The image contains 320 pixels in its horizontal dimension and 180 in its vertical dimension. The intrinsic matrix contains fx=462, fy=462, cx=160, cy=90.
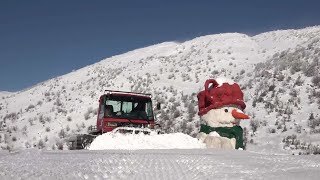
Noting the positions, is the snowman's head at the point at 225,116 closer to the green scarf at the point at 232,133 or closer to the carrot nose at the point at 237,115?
the carrot nose at the point at 237,115

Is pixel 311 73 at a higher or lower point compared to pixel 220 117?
higher

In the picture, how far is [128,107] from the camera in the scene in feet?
44.1

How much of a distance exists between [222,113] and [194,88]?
1849 centimetres

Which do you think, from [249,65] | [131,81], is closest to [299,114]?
[249,65]

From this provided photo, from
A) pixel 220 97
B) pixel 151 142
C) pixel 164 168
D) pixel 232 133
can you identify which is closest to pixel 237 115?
pixel 232 133

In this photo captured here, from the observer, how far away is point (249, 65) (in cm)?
3241

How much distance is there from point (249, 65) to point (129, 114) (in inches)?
813

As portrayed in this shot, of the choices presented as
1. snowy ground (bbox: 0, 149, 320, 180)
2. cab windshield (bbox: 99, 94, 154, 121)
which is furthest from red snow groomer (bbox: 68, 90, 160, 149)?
snowy ground (bbox: 0, 149, 320, 180)

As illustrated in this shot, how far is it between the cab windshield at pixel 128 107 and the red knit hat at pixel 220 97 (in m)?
3.08

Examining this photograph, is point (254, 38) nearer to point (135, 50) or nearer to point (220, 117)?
point (135, 50)

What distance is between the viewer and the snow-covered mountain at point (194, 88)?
17.7 meters

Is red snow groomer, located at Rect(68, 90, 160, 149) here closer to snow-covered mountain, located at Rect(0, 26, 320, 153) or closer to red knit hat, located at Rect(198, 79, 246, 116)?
red knit hat, located at Rect(198, 79, 246, 116)

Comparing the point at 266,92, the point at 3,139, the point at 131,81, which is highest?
the point at 131,81

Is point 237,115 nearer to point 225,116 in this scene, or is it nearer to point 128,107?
point 225,116
